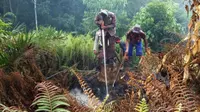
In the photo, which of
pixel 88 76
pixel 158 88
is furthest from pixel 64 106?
pixel 88 76

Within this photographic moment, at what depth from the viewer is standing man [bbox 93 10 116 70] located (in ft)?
17.5

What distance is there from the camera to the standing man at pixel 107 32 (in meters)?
5.34

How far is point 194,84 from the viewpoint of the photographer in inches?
54.7

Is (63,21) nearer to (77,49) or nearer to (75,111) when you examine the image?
(77,49)

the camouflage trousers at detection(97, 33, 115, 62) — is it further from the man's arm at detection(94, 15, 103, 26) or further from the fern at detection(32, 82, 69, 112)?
the fern at detection(32, 82, 69, 112)

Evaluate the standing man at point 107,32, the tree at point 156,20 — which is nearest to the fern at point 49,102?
the standing man at point 107,32

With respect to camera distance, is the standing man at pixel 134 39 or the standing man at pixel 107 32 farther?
the standing man at pixel 134 39

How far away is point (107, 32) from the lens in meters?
5.39

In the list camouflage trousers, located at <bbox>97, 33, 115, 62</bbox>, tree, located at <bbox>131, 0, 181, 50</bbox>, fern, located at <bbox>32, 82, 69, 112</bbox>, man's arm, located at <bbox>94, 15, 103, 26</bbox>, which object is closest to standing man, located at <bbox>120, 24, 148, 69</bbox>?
camouflage trousers, located at <bbox>97, 33, 115, 62</bbox>

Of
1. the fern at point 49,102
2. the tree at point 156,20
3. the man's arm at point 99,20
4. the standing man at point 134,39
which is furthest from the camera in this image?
the tree at point 156,20

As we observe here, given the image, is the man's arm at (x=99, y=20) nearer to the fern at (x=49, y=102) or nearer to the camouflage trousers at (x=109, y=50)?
the camouflage trousers at (x=109, y=50)

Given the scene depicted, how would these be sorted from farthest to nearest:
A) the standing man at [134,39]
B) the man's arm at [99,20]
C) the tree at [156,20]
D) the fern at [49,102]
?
the tree at [156,20] → the standing man at [134,39] → the man's arm at [99,20] → the fern at [49,102]

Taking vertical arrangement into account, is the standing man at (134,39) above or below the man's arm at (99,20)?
below

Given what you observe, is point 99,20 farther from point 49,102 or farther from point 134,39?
point 49,102
